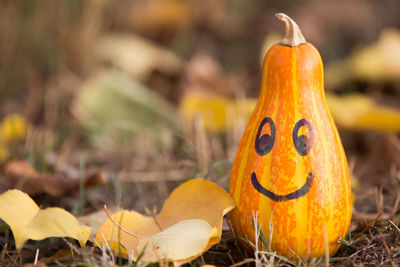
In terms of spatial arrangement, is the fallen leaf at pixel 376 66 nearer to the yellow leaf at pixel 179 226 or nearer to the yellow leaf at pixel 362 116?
the yellow leaf at pixel 362 116

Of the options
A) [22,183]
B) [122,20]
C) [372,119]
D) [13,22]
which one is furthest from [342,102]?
[122,20]

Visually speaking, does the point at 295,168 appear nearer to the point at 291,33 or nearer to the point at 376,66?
the point at 291,33

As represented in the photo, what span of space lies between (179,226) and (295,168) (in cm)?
27

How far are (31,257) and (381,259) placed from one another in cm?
80

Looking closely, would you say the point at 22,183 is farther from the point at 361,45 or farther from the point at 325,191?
the point at 361,45

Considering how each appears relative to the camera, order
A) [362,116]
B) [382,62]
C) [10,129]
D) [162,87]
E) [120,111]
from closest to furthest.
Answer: [362,116], [10,129], [120,111], [382,62], [162,87]

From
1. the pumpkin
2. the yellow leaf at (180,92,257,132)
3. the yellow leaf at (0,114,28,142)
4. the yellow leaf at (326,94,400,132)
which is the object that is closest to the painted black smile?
the pumpkin

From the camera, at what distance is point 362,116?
6.04ft

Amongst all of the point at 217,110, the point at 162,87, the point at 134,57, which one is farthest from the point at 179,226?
the point at 134,57

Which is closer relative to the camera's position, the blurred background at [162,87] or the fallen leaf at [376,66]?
the blurred background at [162,87]

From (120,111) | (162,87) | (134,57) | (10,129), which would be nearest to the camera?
(10,129)

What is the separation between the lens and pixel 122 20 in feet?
11.1

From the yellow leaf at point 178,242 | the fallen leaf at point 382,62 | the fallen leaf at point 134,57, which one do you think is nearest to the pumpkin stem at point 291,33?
the yellow leaf at point 178,242

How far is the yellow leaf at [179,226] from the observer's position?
987 millimetres
